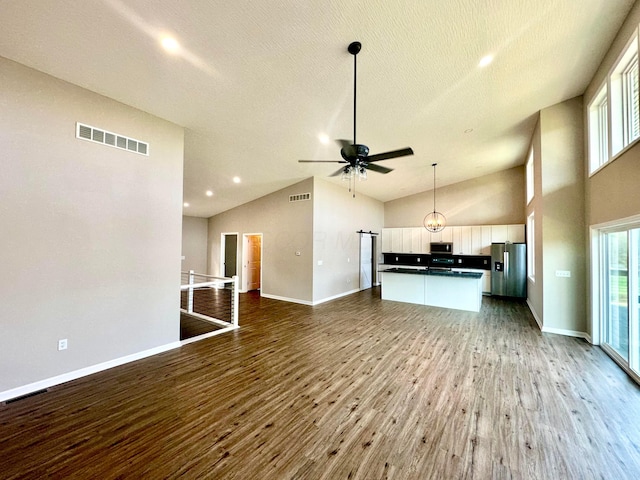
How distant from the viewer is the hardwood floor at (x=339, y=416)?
5.92 ft

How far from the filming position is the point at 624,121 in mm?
3146

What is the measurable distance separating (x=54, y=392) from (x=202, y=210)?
22.7ft

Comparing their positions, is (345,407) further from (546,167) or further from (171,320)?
(546,167)

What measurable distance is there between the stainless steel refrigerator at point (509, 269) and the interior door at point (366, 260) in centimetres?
370

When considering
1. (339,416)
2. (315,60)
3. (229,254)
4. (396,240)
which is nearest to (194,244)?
(229,254)

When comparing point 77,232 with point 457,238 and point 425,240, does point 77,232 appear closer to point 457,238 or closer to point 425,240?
point 425,240

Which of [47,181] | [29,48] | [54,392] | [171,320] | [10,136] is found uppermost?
[29,48]

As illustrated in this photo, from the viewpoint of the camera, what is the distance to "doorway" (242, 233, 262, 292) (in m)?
8.55

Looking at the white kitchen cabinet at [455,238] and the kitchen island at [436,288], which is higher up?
the white kitchen cabinet at [455,238]

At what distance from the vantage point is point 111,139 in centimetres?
327

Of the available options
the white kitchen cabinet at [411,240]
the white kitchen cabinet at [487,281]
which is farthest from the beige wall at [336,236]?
the white kitchen cabinet at [487,281]

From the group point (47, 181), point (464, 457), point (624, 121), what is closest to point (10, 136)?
point (47, 181)

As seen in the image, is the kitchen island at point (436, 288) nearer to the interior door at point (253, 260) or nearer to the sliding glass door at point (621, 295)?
the sliding glass door at point (621, 295)

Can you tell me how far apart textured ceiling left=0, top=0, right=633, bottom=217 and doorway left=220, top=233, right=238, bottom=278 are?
444cm
